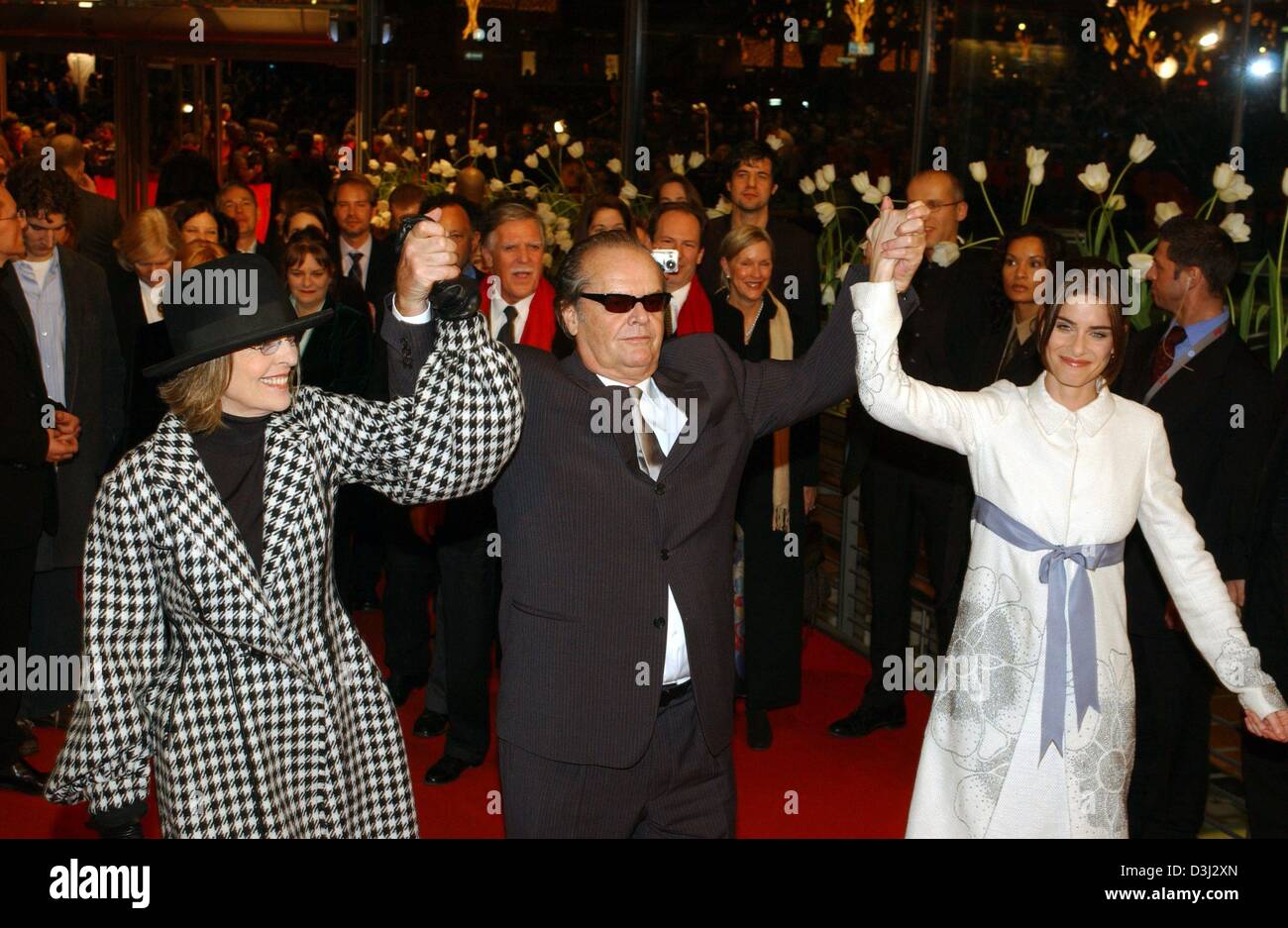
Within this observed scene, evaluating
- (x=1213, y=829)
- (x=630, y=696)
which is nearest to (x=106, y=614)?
(x=630, y=696)

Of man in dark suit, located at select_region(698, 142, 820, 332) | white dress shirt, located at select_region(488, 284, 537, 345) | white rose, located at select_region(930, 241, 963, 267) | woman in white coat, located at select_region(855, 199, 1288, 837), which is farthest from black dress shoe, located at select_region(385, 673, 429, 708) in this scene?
woman in white coat, located at select_region(855, 199, 1288, 837)

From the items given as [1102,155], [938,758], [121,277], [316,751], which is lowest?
[938,758]

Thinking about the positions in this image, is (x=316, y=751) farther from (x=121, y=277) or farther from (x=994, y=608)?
(x=121, y=277)

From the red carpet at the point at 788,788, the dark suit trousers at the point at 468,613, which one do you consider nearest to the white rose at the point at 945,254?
the red carpet at the point at 788,788

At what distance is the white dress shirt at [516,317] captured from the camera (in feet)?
15.9

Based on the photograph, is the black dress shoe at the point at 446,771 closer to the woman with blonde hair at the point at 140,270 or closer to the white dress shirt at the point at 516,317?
the white dress shirt at the point at 516,317

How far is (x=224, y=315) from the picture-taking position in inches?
97.5

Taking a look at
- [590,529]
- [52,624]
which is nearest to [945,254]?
[590,529]

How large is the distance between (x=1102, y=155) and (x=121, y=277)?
4.76m

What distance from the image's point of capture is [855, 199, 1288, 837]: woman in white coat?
3.07 meters

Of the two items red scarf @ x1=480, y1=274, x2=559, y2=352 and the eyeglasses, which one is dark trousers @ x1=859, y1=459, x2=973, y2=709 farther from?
the eyeglasses

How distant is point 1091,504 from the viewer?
308 cm

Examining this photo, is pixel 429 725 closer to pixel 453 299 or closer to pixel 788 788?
pixel 788 788

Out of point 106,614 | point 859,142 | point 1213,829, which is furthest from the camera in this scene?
point 859,142
